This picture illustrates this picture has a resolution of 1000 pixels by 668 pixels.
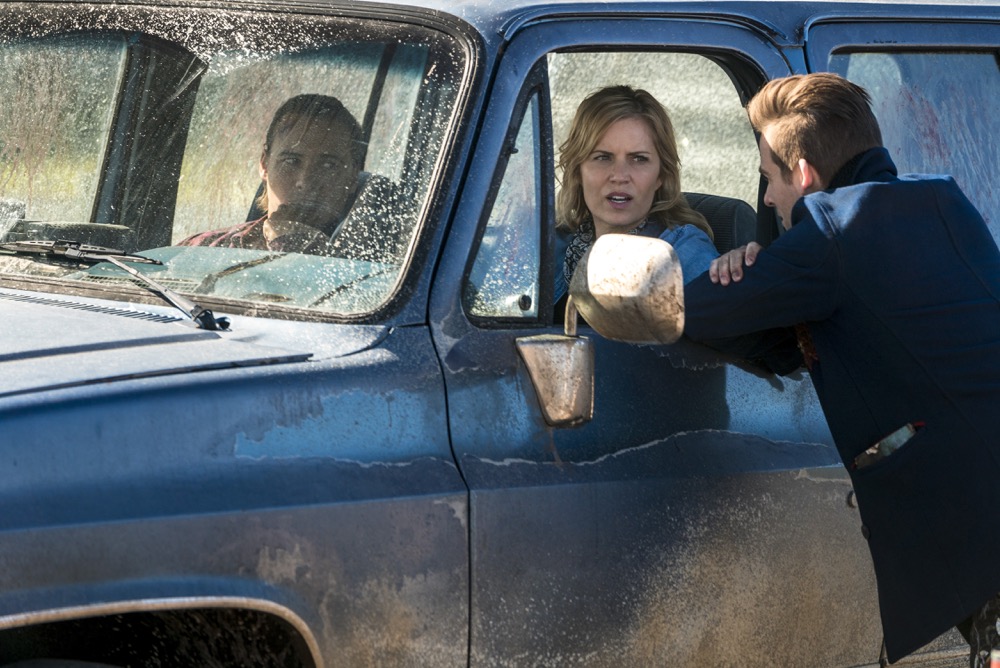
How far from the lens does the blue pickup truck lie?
7.98ft

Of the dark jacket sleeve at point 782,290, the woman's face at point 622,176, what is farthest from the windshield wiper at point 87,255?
the woman's face at point 622,176

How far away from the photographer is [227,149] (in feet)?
10.1

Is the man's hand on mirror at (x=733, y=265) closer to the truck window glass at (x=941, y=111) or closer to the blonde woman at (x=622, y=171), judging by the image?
the blonde woman at (x=622, y=171)

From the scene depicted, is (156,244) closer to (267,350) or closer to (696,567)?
(267,350)

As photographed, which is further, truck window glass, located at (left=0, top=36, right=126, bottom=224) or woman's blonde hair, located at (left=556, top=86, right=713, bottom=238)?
woman's blonde hair, located at (left=556, top=86, right=713, bottom=238)

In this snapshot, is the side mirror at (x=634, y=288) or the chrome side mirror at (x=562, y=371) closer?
the side mirror at (x=634, y=288)

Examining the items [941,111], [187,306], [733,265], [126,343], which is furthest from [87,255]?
[941,111]

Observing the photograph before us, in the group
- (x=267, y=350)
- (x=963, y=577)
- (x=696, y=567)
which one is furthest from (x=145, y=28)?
(x=963, y=577)

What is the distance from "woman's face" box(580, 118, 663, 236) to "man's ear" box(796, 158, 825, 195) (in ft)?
1.99

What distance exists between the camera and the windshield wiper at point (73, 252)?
2.98 m

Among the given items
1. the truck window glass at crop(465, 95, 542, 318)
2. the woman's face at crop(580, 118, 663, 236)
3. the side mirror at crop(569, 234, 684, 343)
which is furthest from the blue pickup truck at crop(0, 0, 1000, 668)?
the woman's face at crop(580, 118, 663, 236)

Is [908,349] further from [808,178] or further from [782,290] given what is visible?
[808,178]

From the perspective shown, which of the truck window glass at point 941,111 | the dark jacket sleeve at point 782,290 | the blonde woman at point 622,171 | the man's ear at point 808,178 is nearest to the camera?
the dark jacket sleeve at point 782,290

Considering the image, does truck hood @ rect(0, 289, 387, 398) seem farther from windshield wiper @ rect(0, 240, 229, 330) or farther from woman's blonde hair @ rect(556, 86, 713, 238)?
woman's blonde hair @ rect(556, 86, 713, 238)
